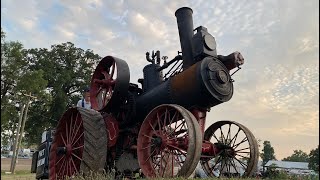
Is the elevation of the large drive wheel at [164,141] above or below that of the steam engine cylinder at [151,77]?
below

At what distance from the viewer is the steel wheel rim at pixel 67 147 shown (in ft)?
24.4

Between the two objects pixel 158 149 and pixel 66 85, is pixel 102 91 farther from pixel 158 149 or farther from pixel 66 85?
pixel 66 85

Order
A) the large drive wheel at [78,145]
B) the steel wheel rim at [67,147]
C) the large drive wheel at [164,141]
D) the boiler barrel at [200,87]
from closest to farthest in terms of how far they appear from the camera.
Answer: the large drive wheel at [164,141] < the boiler barrel at [200,87] < the large drive wheel at [78,145] < the steel wheel rim at [67,147]

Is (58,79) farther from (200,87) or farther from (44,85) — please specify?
(200,87)

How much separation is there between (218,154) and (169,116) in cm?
153

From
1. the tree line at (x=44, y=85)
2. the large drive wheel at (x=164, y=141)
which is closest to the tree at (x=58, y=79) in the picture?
the tree line at (x=44, y=85)

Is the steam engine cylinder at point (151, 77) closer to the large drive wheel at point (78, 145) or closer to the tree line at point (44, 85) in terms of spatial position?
the large drive wheel at point (78, 145)

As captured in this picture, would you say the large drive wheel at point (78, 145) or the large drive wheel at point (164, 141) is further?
the large drive wheel at point (78, 145)

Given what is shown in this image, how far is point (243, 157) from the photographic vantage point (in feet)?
23.5

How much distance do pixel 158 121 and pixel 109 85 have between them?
197 centimetres

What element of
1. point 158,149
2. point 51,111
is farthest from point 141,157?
point 51,111

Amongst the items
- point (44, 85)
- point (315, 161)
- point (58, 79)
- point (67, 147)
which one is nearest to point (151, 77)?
point (67, 147)

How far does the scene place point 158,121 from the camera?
6.18 meters

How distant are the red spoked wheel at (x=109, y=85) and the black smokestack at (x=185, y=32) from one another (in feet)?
3.95
